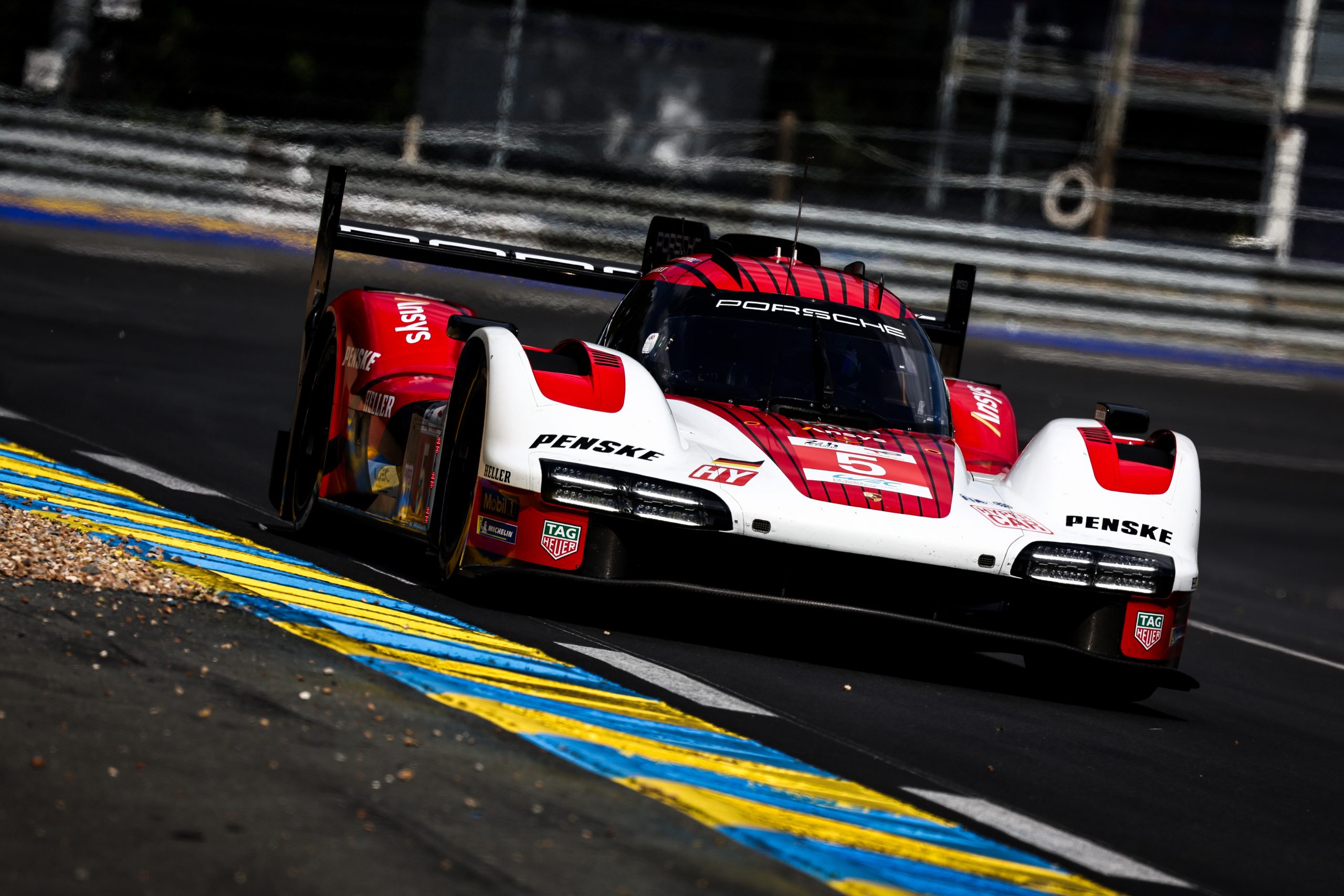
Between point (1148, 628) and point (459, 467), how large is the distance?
7.96 feet

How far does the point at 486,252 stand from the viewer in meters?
8.96

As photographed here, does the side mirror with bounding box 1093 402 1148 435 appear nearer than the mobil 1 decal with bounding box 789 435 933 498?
No

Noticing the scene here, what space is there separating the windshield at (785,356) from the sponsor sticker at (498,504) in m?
1.10

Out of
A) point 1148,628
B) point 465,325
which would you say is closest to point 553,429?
point 465,325

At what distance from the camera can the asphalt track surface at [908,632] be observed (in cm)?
543

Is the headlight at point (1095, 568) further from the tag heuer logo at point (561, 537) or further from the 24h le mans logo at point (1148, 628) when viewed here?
the tag heuer logo at point (561, 537)

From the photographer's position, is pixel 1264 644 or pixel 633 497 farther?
pixel 1264 644

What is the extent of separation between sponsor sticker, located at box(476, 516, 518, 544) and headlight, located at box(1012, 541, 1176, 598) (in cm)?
163

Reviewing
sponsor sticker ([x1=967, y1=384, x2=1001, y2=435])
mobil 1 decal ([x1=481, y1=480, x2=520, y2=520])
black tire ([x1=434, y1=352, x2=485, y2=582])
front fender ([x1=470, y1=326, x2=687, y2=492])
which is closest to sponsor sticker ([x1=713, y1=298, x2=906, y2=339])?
sponsor sticker ([x1=967, y1=384, x2=1001, y2=435])

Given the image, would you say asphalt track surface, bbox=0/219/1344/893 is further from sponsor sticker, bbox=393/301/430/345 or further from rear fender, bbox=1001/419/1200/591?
sponsor sticker, bbox=393/301/430/345

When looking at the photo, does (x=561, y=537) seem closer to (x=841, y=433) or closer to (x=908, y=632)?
(x=908, y=632)

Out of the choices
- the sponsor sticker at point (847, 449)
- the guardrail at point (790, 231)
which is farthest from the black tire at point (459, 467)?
Result: the guardrail at point (790, 231)

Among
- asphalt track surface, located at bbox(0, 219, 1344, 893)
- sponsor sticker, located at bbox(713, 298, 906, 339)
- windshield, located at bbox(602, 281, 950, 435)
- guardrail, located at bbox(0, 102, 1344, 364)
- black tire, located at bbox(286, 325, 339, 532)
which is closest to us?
asphalt track surface, located at bbox(0, 219, 1344, 893)

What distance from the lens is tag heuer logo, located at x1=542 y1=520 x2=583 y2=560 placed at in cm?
652
